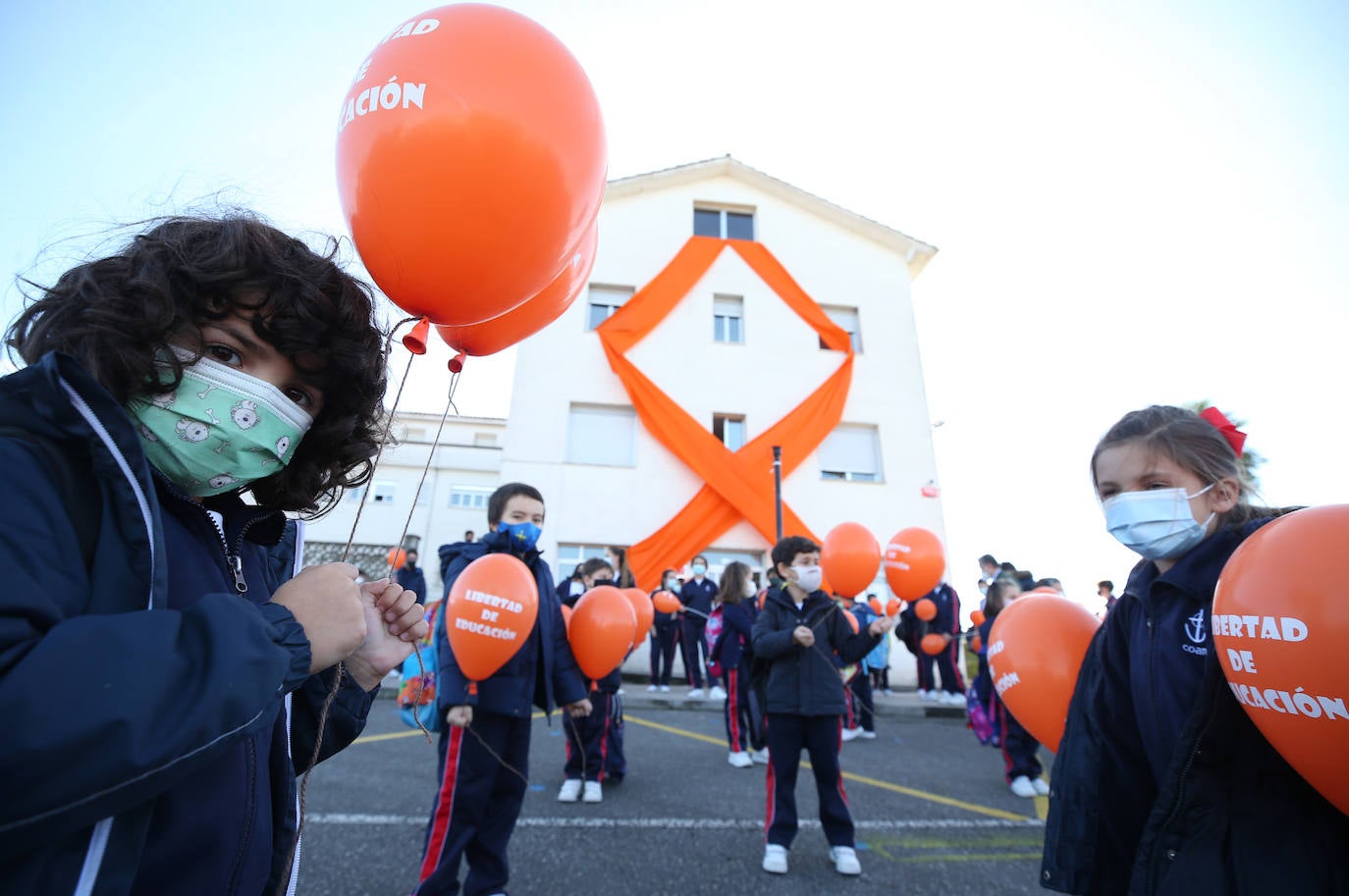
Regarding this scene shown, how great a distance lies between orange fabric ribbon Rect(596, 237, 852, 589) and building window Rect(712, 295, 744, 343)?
0.94 meters

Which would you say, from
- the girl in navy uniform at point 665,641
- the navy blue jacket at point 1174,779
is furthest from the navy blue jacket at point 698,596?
the navy blue jacket at point 1174,779

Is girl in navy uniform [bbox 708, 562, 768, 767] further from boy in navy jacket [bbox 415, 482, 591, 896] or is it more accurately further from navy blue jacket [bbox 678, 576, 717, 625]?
navy blue jacket [bbox 678, 576, 717, 625]

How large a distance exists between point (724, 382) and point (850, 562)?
10838mm

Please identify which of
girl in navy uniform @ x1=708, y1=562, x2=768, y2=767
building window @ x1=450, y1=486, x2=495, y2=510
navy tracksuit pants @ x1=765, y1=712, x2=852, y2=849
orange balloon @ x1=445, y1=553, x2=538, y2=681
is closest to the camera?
orange balloon @ x1=445, y1=553, x2=538, y2=681

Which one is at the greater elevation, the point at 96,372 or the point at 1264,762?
the point at 96,372

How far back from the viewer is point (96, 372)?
3.40 feet

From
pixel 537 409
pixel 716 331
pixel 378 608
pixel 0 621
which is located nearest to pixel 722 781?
pixel 378 608

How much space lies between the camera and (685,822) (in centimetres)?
440

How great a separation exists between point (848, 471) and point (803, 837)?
38.7ft

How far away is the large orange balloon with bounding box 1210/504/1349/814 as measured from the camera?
1299mm

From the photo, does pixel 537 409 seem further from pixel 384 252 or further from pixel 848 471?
pixel 384 252

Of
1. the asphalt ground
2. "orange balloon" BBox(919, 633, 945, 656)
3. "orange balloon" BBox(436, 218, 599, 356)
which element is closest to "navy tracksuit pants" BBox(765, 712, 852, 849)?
the asphalt ground

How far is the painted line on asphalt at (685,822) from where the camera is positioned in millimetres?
4227

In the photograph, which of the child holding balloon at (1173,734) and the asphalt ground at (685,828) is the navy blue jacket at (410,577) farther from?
the child holding balloon at (1173,734)
